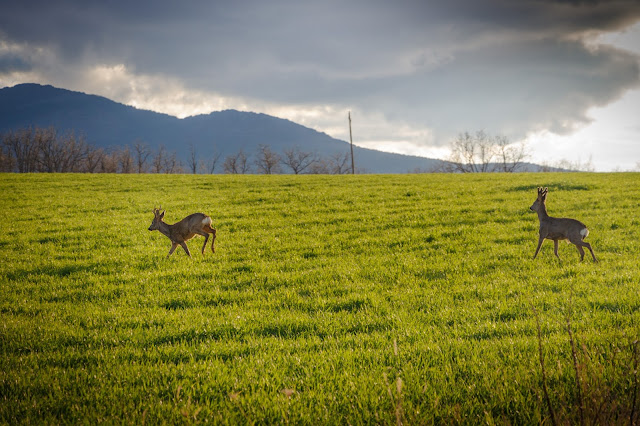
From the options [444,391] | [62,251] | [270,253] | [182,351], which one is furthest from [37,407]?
[62,251]

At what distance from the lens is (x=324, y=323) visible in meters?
7.68

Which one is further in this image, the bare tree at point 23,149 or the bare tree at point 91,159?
the bare tree at point 91,159

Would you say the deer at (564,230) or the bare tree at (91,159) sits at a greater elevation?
the bare tree at (91,159)

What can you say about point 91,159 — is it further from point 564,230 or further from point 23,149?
point 564,230

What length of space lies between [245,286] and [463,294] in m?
5.51

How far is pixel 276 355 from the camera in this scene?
625 cm

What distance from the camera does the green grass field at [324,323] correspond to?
185 inches

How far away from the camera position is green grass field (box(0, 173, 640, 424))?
470cm

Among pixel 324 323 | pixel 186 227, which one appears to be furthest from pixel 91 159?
pixel 324 323

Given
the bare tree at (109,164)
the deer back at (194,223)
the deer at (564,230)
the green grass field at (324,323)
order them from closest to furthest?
the green grass field at (324,323) → the deer at (564,230) → the deer back at (194,223) → the bare tree at (109,164)

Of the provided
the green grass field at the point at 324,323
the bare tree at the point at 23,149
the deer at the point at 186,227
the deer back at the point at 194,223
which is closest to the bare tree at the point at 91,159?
the bare tree at the point at 23,149

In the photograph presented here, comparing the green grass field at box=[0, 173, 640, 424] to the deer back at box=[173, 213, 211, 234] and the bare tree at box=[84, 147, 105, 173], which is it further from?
the bare tree at box=[84, 147, 105, 173]

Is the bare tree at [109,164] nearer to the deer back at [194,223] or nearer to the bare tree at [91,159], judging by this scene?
the bare tree at [91,159]

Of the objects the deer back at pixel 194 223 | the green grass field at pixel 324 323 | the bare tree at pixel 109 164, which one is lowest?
the green grass field at pixel 324 323
